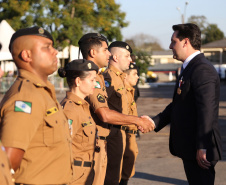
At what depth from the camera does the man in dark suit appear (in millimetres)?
4570

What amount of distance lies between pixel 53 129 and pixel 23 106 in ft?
0.98

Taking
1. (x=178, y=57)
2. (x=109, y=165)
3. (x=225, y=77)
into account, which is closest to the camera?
(x=178, y=57)

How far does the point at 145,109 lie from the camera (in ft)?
66.3

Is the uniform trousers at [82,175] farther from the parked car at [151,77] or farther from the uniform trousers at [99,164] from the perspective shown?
the parked car at [151,77]

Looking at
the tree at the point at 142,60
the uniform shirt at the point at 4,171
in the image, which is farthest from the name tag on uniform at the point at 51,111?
the tree at the point at 142,60

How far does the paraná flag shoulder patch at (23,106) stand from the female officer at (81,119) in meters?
1.55

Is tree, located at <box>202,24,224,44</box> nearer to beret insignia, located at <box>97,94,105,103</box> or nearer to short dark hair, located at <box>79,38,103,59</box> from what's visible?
short dark hair, located at <box>79,38,103,59</box>

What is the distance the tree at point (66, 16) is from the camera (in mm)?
39281

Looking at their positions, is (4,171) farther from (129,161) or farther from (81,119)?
(129,161)

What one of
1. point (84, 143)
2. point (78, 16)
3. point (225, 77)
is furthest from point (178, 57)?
point (225, 77)

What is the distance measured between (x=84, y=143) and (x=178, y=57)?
4.45 ft

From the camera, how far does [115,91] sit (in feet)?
20.2

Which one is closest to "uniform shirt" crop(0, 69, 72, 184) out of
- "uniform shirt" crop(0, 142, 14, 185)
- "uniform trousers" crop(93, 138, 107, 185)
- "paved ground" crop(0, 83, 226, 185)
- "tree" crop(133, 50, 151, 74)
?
"uniform shirt" crop(0, 142, 14, 185)

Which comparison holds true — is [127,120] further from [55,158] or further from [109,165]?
[55,158]
